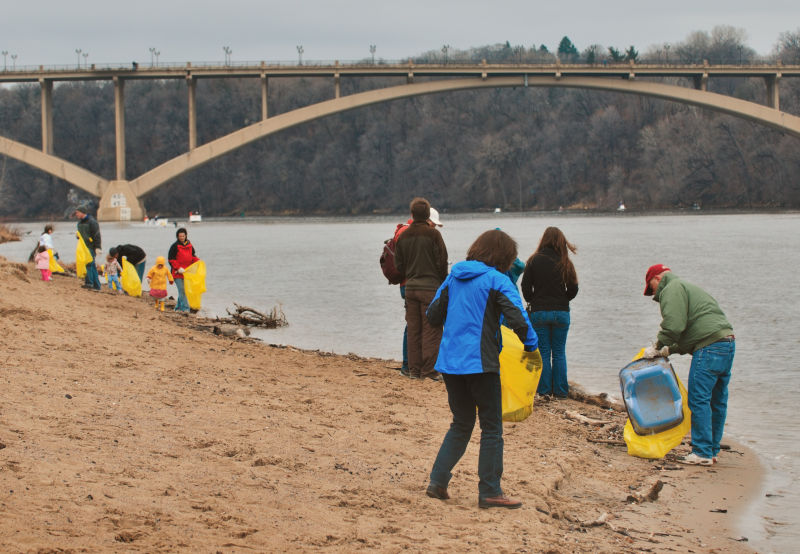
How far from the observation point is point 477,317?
5031 mm

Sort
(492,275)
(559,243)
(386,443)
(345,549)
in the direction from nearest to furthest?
(345,549)
(492,275)
(386,443)
(559,243)

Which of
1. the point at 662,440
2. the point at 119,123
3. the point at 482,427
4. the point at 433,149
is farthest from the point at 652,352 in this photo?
the point at 433,149

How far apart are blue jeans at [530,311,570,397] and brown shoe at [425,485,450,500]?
3412 mm

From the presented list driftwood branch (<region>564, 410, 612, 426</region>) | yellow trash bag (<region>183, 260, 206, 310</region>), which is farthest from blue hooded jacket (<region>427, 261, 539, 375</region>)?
yellow trash bag (<region>183, 260, 206, 310</region>)

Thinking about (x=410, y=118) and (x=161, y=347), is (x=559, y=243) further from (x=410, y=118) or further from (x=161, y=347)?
(x=410, y=118)

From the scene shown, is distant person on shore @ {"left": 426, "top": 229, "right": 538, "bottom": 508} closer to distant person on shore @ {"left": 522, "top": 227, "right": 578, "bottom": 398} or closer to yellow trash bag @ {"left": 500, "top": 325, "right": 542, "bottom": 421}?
yellow trash bag @ {"left": 500, "top": 325, "right": 542, "bottom": 421}

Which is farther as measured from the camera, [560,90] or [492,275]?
[560,90]

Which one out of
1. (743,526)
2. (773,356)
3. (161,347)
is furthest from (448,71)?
(743,526)

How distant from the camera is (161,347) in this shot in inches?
387

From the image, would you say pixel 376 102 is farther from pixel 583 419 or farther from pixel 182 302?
pixel 583 419

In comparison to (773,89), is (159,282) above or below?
below

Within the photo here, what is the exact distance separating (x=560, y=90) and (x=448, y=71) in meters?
50.8

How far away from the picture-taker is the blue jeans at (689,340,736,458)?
22.2ft

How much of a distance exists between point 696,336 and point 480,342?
2.33 meters
